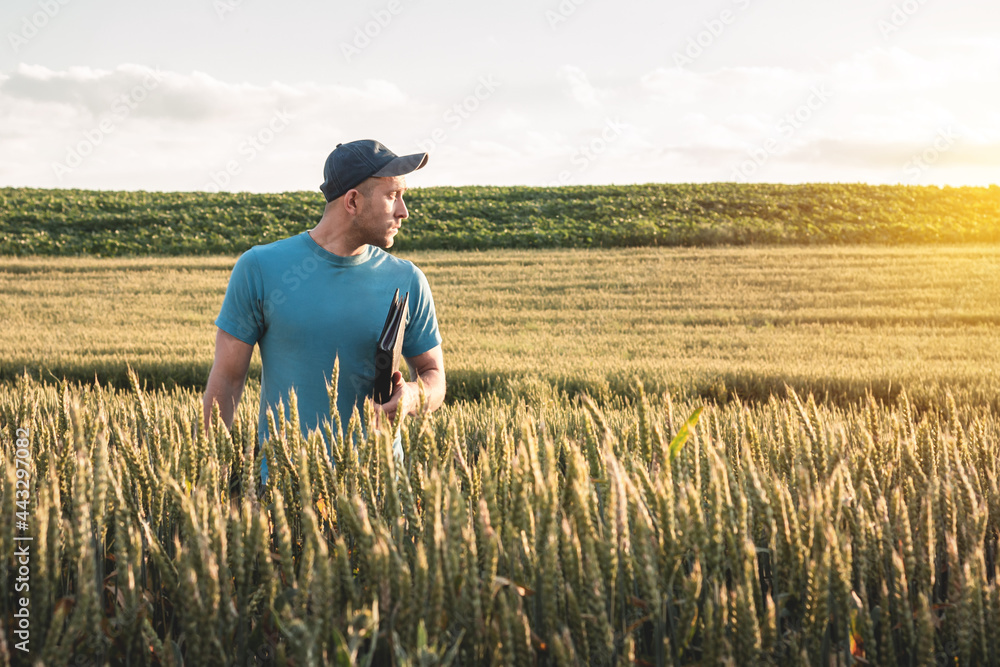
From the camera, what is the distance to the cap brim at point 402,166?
110 inches

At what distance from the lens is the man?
9.22 ft

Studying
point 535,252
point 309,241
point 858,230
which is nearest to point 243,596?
point 309,241

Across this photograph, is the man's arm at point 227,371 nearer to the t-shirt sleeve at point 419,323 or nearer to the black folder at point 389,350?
the t-shirt sleeve at point 419,323

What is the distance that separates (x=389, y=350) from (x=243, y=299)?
3.19 ft

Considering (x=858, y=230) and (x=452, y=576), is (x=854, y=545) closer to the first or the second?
(x=452, y=576)

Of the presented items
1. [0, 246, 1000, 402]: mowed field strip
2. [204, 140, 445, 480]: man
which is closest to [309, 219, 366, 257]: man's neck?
[204, 140, 445, 480]: man

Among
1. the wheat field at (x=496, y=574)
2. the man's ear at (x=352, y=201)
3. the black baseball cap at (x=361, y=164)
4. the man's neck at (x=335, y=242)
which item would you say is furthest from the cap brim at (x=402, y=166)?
the wheat field at (x=496, y=574)

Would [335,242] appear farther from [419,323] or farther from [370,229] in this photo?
[419,323]

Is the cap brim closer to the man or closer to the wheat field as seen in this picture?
the man

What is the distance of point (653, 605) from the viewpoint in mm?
908

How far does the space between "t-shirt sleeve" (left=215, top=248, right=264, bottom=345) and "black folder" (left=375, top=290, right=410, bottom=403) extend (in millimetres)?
853

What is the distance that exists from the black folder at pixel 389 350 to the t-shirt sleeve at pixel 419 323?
777mm

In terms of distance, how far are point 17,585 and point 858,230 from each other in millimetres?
26214

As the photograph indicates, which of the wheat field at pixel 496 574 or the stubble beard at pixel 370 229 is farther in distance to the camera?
the stubble beard at pixel 370 229
